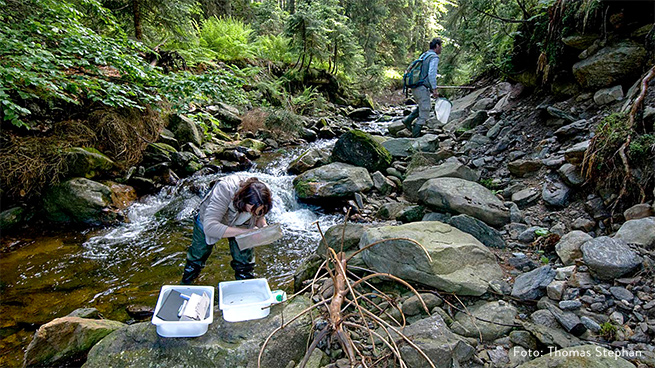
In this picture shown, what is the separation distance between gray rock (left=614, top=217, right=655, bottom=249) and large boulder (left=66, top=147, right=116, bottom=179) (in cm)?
739

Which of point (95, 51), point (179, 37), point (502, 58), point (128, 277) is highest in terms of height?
point (179, 37)

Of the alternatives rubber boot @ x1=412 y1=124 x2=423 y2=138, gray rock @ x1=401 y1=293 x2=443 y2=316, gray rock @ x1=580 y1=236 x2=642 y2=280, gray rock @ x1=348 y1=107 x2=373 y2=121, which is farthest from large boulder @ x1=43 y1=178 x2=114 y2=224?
gray rock @ x1=348 y1=107 x2=373 y2=121

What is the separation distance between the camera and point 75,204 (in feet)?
16.6

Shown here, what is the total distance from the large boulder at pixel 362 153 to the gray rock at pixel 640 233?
4396 mm

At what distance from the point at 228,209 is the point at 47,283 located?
2836 millimetres

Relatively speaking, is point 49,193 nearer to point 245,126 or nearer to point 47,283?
point 47,283

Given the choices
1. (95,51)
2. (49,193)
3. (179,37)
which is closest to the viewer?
(95,51)

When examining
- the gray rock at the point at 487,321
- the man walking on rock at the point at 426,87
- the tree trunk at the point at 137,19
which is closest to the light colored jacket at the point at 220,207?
the gray rock at the point at 487,321

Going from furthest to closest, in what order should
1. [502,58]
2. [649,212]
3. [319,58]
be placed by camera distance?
1. [319,58]
2. [502,58]
3. [649,212]

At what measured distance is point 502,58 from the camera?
7.02 meters

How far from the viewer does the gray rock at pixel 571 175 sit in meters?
3.50

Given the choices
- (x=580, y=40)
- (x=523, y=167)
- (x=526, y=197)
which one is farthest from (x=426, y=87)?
(x=526, y=197)

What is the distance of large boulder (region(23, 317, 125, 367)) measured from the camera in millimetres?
2355

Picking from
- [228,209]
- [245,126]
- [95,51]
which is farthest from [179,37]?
[228,209]
